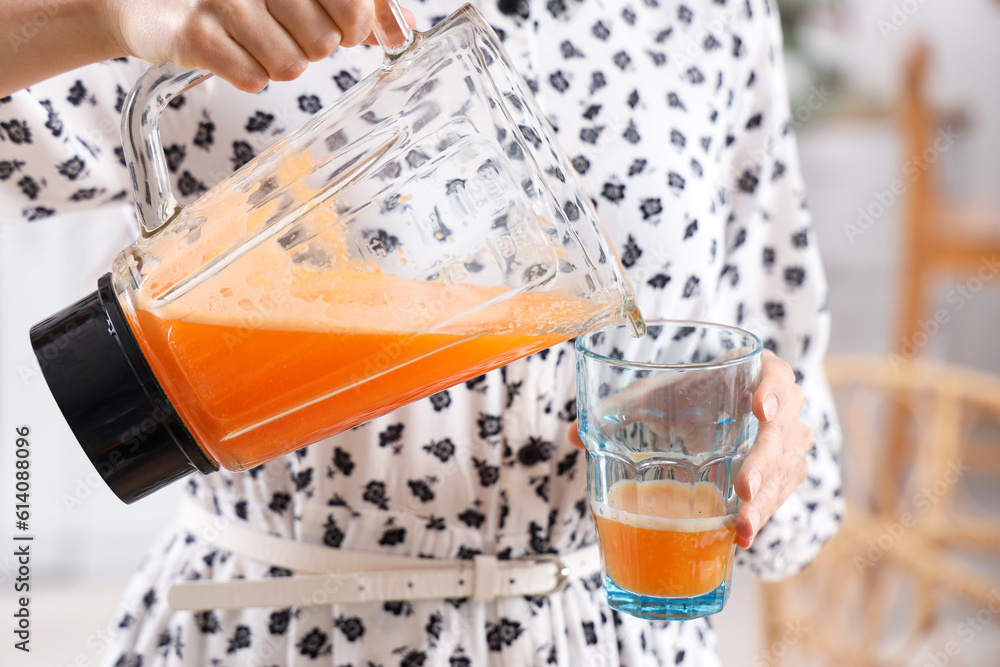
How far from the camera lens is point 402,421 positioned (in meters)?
0.61

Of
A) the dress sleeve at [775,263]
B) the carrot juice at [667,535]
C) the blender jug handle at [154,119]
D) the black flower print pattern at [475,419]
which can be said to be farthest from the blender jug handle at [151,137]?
the dress sleeve at [775,263]

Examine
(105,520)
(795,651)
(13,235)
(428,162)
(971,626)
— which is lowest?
(971,626)

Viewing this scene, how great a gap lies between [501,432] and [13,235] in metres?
1.32

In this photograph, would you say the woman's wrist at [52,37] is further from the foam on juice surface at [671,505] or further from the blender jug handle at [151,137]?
the foam on juice surface at [671,505]

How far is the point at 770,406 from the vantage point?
0.45 meters

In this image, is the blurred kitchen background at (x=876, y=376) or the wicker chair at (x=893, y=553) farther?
the blurred kitchen background at (x=876, y=376)

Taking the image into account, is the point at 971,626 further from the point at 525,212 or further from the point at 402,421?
the point at 525,212

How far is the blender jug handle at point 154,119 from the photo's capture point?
40 cm

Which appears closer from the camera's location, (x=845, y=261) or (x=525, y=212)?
(x=525, y=212)

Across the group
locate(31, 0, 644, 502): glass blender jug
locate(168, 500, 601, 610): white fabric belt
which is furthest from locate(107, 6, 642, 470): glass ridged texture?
locate(168, 500, 601, 610): white fabric belt

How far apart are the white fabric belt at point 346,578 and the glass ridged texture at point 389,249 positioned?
243mm

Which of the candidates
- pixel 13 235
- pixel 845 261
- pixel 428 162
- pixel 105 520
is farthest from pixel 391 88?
pixel 845 261

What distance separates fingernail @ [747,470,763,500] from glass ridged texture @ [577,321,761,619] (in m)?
0.01

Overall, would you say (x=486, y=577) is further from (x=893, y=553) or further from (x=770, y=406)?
(x=893, y=553)
